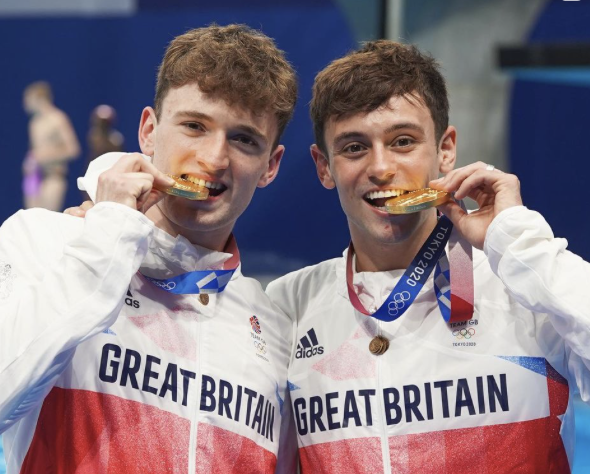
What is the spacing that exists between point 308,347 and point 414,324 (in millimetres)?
361

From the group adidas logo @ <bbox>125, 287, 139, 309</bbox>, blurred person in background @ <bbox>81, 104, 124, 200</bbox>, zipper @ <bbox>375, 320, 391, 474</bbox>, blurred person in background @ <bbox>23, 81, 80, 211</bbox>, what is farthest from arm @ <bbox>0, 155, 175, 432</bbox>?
blurred person in background @ <bbox>23, 81, 80, 211</bbox>

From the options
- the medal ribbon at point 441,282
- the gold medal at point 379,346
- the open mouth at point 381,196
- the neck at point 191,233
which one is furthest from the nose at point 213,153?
the gold medal at point 379,346

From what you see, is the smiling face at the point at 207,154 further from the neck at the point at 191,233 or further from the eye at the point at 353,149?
the eye at the point at 353,149

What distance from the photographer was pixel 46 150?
11609mm

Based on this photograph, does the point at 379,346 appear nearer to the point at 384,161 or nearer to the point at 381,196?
the point at 381,196

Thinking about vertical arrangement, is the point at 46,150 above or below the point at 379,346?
above

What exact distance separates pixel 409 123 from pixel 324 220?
291 inches

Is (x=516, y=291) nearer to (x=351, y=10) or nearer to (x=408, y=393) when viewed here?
(x=408, y=393)

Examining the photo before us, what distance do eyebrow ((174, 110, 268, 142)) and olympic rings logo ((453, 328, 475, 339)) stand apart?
2.84ft

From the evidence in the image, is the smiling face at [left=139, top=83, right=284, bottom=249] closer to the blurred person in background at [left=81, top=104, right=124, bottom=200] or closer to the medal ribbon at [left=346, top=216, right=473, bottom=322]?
the medal ribbon at [left=346, top=216, right=473, bottom=322]

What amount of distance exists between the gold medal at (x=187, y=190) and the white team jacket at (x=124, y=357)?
15 centimetres

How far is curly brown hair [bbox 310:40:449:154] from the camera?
9.87ft

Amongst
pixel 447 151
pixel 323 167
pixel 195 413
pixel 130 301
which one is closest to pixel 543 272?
pixel 447 151

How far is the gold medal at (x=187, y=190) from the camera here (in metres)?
2.72
